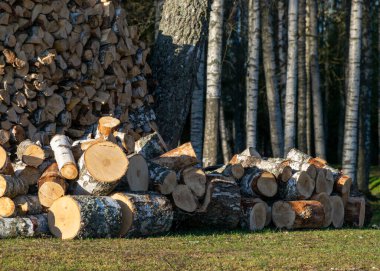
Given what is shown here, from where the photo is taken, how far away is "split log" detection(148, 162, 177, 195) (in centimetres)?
1136

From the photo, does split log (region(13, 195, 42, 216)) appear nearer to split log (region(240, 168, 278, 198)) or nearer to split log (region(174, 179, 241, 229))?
split log (region(174, 179, 241, 229))

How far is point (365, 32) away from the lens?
25906 millimetres

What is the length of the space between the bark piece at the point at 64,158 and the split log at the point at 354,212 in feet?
16.3

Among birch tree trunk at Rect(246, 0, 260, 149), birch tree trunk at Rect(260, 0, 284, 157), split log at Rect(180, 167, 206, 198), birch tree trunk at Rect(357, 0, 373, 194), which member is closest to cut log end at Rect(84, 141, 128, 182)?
split log at Rect(180, 167, 206, 198)

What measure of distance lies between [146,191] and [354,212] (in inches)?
165

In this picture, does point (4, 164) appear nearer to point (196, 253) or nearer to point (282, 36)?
point (196, 253)

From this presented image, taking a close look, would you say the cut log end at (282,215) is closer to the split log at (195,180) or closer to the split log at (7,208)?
the split log at (195,180)

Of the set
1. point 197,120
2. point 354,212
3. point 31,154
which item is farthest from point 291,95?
point 31,154

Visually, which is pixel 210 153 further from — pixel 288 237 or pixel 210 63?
pixel 288 237

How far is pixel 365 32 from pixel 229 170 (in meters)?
14.3

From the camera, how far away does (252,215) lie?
12.3 metres

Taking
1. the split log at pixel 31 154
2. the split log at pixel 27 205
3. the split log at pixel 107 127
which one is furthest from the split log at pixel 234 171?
the split log at pixel 27 205

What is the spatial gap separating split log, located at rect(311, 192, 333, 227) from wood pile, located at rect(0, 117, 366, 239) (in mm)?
15

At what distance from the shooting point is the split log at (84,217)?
10.1 m
